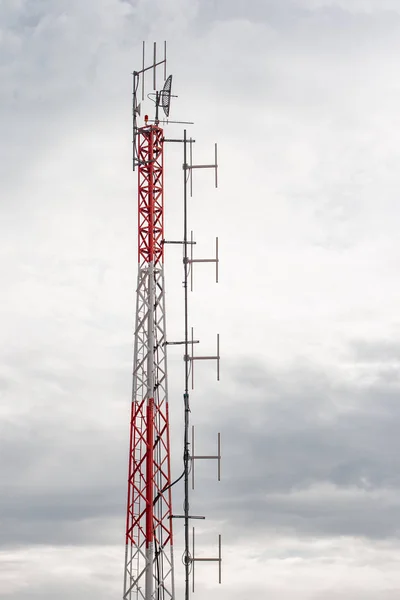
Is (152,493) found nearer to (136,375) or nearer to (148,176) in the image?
(136,375)

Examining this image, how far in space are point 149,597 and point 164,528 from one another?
443 cm

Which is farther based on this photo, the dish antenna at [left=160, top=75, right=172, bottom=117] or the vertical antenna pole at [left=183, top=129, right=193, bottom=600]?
the dish antenna at [left=160, top=75, right=172, bottom=117]

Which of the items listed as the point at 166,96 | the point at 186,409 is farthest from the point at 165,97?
the point at 186,409

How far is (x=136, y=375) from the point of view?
275 feet

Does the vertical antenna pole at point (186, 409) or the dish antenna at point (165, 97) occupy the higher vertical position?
the dish antenna at point (165, 97)

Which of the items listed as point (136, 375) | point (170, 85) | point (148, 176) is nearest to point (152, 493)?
point (136, 375)

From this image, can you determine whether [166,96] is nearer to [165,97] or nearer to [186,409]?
[165,97]

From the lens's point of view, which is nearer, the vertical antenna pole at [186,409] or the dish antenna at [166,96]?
the vertical antenna pole at [186,409]

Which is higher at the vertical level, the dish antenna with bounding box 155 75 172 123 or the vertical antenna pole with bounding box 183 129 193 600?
the dish antenna with bounding box 155 75 172 123

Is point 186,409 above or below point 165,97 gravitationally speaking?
below

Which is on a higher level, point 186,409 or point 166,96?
point 166,96

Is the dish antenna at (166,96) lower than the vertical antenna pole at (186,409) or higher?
higher

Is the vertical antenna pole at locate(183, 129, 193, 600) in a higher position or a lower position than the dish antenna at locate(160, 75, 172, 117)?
lower

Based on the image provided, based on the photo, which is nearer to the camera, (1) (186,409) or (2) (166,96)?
(1) (186,409)
